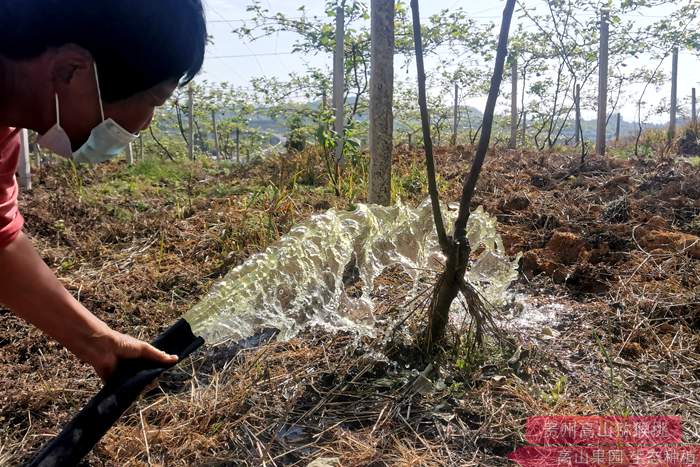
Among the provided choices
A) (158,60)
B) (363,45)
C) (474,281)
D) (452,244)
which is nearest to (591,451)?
(452,244)

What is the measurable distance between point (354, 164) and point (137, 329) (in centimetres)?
334

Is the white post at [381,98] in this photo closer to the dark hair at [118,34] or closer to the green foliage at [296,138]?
the dark hair at [118,34]

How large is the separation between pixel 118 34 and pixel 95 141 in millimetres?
284

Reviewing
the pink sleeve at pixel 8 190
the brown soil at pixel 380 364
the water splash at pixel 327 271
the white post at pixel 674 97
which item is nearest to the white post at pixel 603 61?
the brown soil at pixel 380 364

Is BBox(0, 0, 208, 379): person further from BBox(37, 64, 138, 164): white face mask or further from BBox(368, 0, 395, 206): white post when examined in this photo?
BBox(368, 0, 395, 206): white post

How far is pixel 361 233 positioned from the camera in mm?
2100

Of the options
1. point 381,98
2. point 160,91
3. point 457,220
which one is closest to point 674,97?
point 381,98

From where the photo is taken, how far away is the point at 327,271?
2.02 metres

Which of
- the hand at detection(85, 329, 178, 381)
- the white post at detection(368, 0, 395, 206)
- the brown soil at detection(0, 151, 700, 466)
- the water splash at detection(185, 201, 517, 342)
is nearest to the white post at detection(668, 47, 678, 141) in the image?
the brown soil at detection(0, 151, 700, 466)

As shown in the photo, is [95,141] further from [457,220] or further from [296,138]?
[296,138]

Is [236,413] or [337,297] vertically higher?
[337,297]

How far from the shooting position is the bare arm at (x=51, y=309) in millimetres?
1017

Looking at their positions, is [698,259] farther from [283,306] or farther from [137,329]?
[137,329]

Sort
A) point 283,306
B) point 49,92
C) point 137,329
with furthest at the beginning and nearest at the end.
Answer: point 137,329 < point 283,306 < point 49,92
